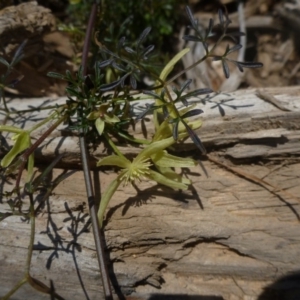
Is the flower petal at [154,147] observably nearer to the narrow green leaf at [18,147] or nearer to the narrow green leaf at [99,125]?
the narrow green leaf at [99,125]

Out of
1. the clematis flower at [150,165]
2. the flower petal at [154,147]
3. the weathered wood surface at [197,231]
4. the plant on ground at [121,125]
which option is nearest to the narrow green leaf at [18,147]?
the plant on ground at [121,125]

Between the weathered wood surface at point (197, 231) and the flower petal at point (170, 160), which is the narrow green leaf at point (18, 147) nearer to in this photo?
the weathered wood surface at point (197, 231)

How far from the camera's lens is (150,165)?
235 centimetres

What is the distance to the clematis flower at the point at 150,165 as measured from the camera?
2297 mm

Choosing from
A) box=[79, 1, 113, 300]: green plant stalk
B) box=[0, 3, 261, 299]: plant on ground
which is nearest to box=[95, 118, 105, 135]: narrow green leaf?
box=[0, 3, 261, 299]: plant on ground

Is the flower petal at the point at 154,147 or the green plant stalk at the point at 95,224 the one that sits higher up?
the flower petal at the point at 154,147

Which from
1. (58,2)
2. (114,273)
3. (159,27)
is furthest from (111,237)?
(58,2)

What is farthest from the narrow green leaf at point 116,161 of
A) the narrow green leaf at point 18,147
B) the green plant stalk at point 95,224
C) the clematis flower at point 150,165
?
the narrow green leaf at point 18,147

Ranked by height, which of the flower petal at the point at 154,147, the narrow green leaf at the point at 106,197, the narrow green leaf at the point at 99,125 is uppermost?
the narrow green leaf at the point at 99,125

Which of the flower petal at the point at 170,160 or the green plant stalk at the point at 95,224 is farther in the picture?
the flower petal at the point at 170,160

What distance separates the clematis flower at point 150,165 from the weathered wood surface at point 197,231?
0.40ft

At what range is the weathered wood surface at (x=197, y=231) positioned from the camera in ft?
7.70

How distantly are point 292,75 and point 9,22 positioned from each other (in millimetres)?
2302

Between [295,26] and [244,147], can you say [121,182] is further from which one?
[295,26]
